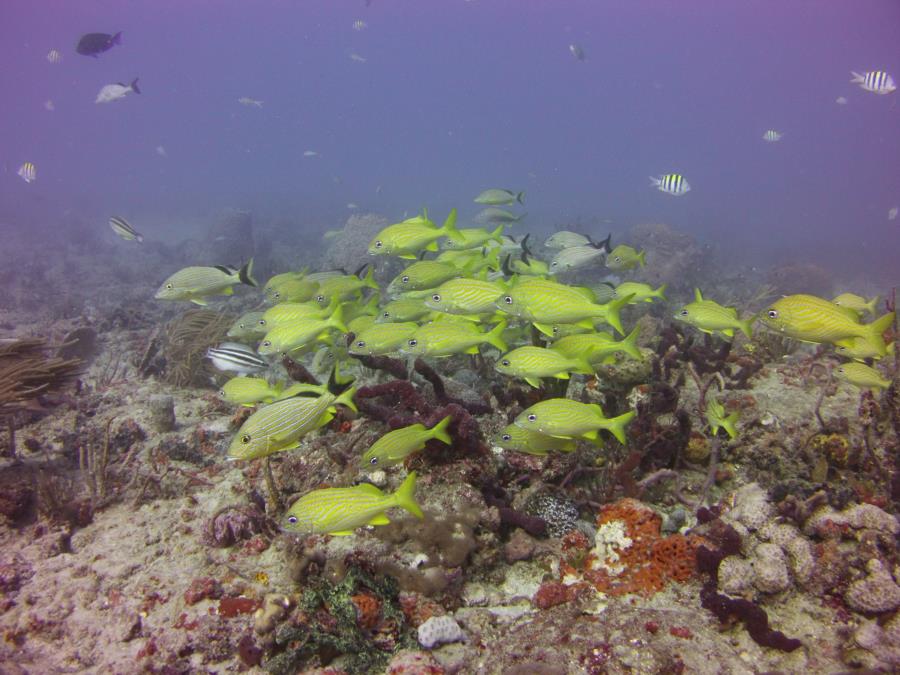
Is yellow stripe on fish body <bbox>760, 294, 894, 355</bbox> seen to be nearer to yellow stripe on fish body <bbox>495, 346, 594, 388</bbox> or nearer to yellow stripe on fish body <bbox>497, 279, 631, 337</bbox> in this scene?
yellow stripe on fish body <bbox>497, 279, 631, 337</bbox>

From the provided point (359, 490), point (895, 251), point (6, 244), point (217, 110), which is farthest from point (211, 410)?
point (217, 110)

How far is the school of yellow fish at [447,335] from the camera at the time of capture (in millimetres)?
3246

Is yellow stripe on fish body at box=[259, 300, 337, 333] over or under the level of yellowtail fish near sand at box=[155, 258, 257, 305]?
under

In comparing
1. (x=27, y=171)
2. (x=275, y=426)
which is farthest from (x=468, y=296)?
(x=27, y=171)

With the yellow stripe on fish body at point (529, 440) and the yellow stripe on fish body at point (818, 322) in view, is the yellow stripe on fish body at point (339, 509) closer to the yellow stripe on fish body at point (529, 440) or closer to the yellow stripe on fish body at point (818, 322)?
the yellow stripe on fish body at point (529, 440)

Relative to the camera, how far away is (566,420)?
3.56 metres

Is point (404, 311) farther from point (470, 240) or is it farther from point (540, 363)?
point (540, 363)

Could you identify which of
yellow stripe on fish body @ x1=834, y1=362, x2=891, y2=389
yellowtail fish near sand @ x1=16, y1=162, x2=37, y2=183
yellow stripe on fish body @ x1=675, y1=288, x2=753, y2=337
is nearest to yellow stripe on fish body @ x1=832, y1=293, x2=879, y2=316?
yellow stripe on fish body @ x1=834, y1=362, x2=891, y2=389

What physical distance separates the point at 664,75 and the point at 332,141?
130 metres

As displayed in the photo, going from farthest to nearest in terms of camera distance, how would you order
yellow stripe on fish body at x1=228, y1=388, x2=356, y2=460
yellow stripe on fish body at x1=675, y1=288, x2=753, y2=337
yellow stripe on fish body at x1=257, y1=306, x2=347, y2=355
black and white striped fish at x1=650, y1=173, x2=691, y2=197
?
black and white striped fish at x1=650, y1=173, x2=691, y2=197 < yellow stripe on fish body at x1=675, y1=288, x2=753, y2=337 < yellow stripe on fish body at x1=257, y1=306, x2=347, y2=355 < yellow stripe on fish body at x1=228, y1=388, x2=356, y2=460

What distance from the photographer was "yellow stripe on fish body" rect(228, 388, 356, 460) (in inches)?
126

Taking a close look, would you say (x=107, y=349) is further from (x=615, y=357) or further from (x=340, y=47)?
(x=340, y=47)

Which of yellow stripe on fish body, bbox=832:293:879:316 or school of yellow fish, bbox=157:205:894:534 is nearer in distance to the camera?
school of yellow fish, bbox=157:205:894:534

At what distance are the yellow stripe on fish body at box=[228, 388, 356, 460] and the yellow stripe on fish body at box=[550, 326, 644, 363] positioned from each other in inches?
102
